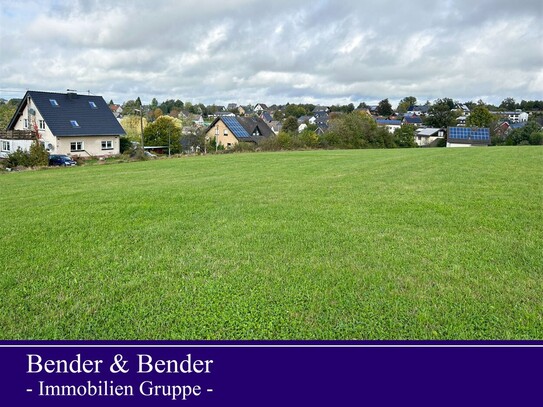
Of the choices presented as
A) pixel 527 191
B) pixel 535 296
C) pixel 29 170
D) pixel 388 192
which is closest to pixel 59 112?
pixel 29 170

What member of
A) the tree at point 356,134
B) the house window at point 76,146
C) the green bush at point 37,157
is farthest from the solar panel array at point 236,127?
the green bush at point 37,157

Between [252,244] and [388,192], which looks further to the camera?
[388,192]

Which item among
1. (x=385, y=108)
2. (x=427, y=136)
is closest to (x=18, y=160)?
(x=427, y=136)

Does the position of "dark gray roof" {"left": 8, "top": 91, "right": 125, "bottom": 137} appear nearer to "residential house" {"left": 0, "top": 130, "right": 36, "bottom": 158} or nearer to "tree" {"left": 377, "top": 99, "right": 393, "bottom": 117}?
"residential house" {"left": 0, "top": 130, "right": 36, "bottom": 158}

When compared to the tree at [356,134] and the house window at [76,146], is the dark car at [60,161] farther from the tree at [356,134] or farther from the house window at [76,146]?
the tree at [356,134]

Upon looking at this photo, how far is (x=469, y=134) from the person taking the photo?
46781 mm

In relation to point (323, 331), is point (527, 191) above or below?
above

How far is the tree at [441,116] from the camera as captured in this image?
69000mm

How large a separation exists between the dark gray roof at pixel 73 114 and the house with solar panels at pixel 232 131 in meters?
12.9

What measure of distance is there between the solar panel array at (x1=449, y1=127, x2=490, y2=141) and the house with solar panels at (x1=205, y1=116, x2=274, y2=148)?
22864 millimetres

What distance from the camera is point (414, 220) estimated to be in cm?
599
